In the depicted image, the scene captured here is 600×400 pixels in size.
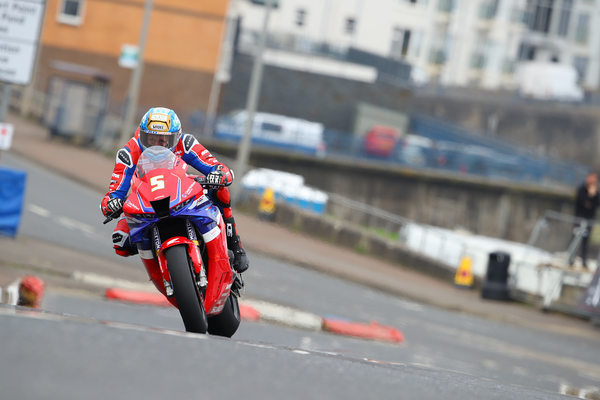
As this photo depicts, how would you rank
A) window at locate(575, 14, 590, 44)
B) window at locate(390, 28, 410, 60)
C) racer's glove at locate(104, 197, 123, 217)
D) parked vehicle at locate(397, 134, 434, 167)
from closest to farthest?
racer's glove at locate(104, 197, 123, 217)
parked vehicle at locate(397, 134, 434, 167)
window at locate(390, 28, 410, 60)
window at locate(575, 14, 590, 44)

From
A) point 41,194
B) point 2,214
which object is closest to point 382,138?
point 41,194

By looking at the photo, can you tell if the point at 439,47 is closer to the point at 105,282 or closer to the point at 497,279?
the point at 497,279

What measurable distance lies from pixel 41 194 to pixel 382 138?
26646mm

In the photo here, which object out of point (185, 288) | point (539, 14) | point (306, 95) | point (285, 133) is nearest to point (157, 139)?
point (185, 288)

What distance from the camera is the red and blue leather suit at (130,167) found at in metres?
6.42

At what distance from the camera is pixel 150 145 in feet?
20.8

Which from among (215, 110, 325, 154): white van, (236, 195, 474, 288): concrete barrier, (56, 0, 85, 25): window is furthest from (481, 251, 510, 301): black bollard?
(56, 0, 85, 25): window

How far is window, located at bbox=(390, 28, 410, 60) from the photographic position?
226 ft

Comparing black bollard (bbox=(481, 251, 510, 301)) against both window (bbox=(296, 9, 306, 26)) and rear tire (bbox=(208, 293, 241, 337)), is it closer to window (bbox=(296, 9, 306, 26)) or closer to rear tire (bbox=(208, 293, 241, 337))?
rear tire (bbox=(208, 293, 241, 337))

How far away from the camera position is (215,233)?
6301 mm

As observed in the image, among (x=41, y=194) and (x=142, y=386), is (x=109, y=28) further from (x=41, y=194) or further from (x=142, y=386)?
(x=142, y=386)

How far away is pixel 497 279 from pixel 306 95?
110 feet

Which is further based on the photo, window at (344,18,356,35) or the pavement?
window at (344,18,356,35)

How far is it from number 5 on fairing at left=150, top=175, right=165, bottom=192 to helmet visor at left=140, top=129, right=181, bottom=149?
0.37 m
